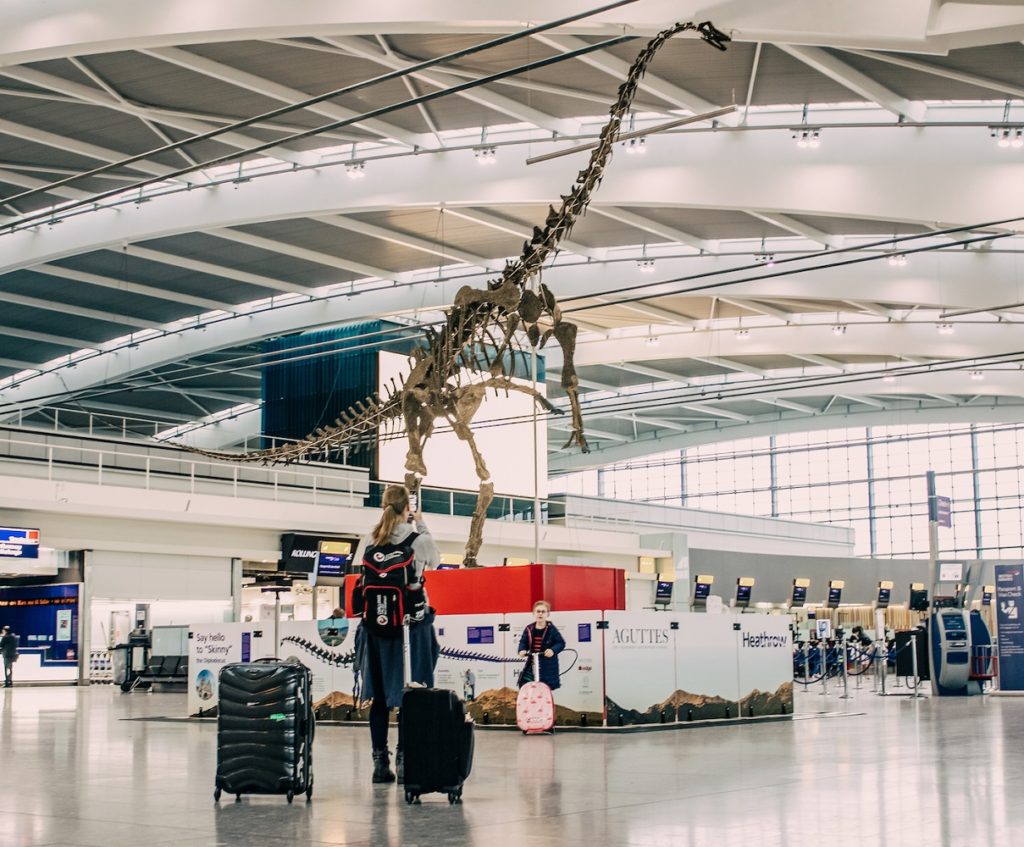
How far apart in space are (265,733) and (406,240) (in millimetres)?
19817

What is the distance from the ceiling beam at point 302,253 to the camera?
25.0 metres

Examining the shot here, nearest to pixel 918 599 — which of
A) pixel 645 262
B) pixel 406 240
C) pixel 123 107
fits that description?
pixel 645 262

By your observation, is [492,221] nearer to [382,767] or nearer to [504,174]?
[504,174]

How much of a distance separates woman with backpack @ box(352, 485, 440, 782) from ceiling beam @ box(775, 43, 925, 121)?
10186 mm

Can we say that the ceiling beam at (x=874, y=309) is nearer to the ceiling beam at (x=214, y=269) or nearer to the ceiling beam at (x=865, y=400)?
the ceiling beam at (x=214, y=269)

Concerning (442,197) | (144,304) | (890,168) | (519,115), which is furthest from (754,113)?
(144,304)

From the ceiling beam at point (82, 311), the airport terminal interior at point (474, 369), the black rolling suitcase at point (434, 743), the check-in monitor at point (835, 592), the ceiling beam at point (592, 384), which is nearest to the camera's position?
the black rolling suitcase at point (434, 743)

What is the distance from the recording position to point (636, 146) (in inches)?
803

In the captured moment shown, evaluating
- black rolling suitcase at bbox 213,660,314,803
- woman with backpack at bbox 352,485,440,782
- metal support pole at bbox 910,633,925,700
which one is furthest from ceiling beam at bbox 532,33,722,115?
→ black rolling suitcase at bbox 213,660,314,803

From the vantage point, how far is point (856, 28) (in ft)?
44.1

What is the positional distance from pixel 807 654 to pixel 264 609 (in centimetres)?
1510

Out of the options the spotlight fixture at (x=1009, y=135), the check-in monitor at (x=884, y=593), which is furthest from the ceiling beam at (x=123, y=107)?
the check-in monitor at (x=884, y=593)

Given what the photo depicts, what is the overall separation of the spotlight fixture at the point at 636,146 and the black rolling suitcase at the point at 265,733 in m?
14.7

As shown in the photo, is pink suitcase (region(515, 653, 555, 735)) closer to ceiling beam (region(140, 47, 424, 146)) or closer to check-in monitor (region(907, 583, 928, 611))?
ceiling beam (region(140, 47, 424, 146))
